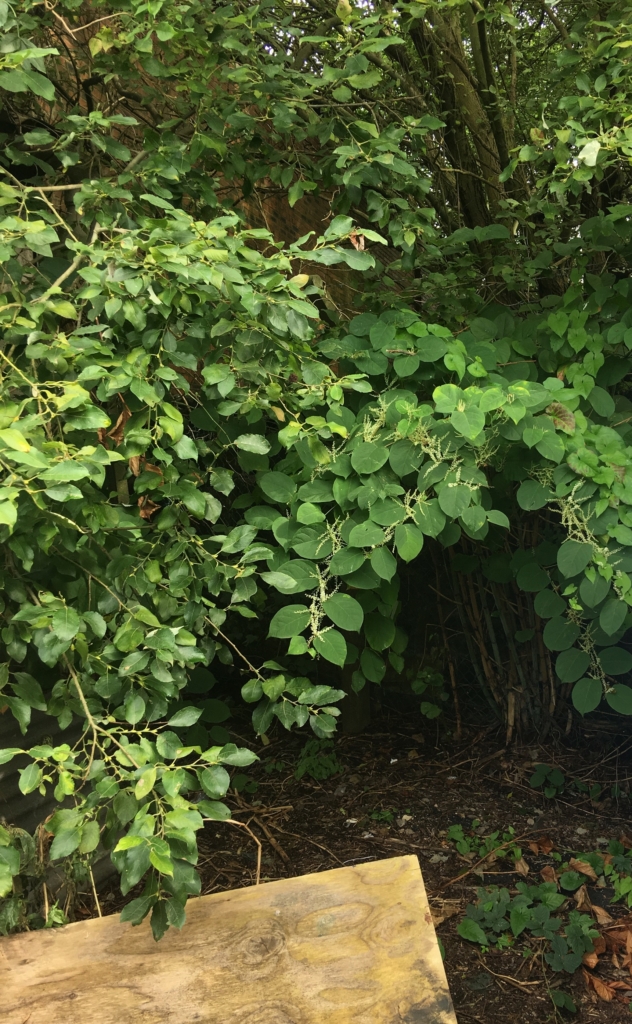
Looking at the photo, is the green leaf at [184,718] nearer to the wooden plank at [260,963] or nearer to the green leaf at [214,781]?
the green leaf at [214,781]

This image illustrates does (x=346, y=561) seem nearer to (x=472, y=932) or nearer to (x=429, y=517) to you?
(x=429, y=517)

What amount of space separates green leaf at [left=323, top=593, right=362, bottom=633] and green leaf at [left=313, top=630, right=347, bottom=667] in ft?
0.11

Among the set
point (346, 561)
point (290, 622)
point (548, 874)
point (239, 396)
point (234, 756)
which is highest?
point (239, 396)

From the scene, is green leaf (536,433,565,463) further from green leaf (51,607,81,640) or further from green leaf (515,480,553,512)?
green leaf (51,607,81,640)

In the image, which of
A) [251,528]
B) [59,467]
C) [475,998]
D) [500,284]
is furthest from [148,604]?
[500,284]

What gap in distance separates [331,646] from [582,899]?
1721mm

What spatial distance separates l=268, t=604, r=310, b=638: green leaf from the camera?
1715 millimetres

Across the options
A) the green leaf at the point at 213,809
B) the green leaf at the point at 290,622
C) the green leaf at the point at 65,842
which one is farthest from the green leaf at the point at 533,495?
the green leaf at the point at 65,842

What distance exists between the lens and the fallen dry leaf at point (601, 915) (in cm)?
247

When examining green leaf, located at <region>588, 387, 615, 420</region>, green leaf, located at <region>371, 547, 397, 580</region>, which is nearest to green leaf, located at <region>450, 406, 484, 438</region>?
green leaf, located at <region>371, 547, 397, 580</region>

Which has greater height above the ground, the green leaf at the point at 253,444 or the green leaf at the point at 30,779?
the green leaf at the point at 253,444

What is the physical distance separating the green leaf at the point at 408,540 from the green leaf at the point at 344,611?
7.0 inches

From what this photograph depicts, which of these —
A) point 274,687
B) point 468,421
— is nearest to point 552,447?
point 468,421

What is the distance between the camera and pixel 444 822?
3043mm
